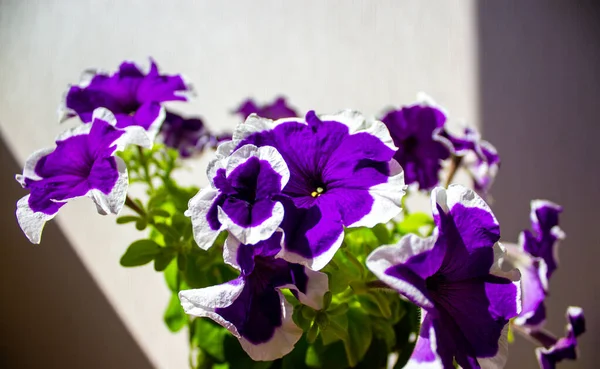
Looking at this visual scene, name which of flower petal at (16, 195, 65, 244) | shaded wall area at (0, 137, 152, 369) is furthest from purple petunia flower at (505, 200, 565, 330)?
shaded wall area at (0, 137, 152, 369)

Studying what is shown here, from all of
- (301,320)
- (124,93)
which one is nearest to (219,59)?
(124,93)

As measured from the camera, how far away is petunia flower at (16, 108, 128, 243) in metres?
0.38

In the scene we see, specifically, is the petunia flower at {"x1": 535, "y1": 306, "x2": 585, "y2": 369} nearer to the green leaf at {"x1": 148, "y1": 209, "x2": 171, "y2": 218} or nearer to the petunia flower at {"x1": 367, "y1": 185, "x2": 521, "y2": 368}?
the petunia flower at {"x1": 367, "y1": 185, "x2": 521, "y2": 368}

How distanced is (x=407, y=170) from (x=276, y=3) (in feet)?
1.56

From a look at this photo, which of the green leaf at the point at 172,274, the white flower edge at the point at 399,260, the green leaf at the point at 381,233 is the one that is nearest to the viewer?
the white flower edge at the point at 399,260

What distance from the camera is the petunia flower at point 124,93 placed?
492mm

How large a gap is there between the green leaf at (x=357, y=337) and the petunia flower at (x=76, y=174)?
0.22 m

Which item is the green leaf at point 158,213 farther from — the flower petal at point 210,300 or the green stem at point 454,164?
the green stem at point 454,164

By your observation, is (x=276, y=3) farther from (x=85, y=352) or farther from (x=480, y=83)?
(x=85, y=352)

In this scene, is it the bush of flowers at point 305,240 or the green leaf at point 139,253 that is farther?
the green leaf at point 139,253

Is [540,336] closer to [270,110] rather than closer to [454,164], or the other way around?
[454,164]

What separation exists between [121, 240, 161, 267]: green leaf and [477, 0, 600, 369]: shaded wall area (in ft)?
1.84

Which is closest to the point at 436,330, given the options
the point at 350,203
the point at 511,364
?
the point at 350,203

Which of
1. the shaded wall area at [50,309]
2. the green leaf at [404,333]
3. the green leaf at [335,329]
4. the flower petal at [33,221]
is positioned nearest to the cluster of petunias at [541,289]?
the green leaf at [404,333]
